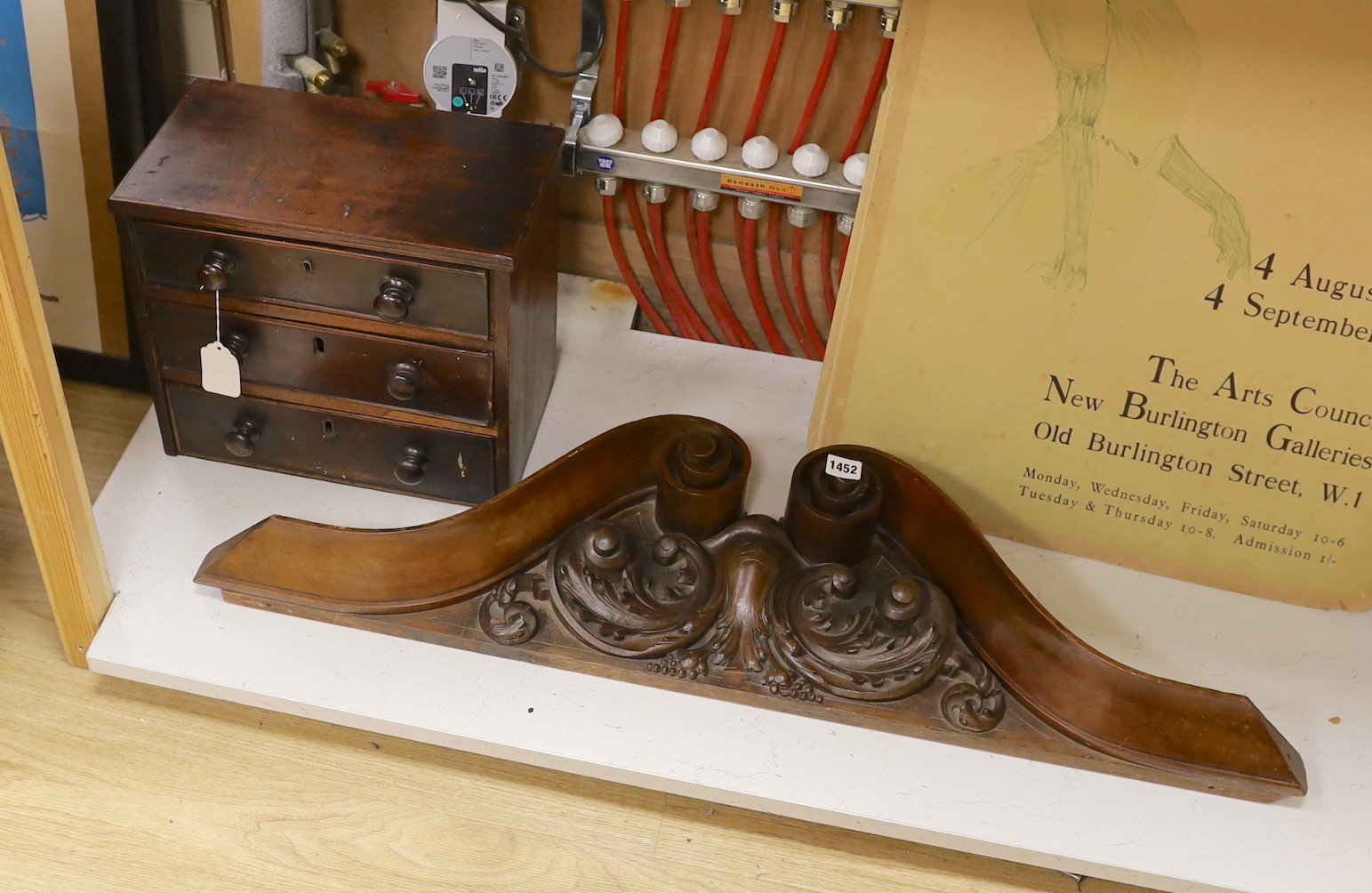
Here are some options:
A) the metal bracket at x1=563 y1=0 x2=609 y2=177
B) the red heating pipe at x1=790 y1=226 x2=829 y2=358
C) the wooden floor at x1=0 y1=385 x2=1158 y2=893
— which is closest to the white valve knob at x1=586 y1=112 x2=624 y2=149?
the metal bracket at x1=563 y1=0 x2=609 y2=177

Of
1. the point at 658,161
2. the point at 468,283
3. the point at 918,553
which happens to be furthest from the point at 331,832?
the point at 658,161

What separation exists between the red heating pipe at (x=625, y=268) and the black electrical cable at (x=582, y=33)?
17cm

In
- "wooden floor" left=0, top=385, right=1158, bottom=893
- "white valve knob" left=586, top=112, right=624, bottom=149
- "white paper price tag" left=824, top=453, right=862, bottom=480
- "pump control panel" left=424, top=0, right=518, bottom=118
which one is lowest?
"wooden floor" left=0, top=385, right=1158, bottom=893

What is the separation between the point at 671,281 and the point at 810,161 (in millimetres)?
266

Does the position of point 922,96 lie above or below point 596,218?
above

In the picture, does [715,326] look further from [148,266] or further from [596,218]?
[148,266]

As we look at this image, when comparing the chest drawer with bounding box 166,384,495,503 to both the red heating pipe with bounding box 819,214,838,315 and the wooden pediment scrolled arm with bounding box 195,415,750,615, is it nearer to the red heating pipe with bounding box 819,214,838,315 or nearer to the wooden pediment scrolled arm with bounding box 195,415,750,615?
the wooden pediment scrolled arm with bounding box 195,415,750,615

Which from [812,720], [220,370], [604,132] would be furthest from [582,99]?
[812,720]

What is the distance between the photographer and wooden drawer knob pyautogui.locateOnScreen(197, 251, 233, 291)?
1.18 m

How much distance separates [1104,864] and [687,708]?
0.41 m

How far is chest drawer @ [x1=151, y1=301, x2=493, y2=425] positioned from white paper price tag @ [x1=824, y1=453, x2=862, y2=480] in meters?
0.36

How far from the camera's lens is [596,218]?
62.4 inches

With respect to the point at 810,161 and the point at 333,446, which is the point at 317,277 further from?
the point at 810,161

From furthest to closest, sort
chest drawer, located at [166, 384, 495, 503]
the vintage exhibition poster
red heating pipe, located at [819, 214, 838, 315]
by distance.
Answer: red heating pipe, located at [819, 214, 838, 315] < chest drawer, located at [166, 384, 495, 503] < the vintage exhibition poster
